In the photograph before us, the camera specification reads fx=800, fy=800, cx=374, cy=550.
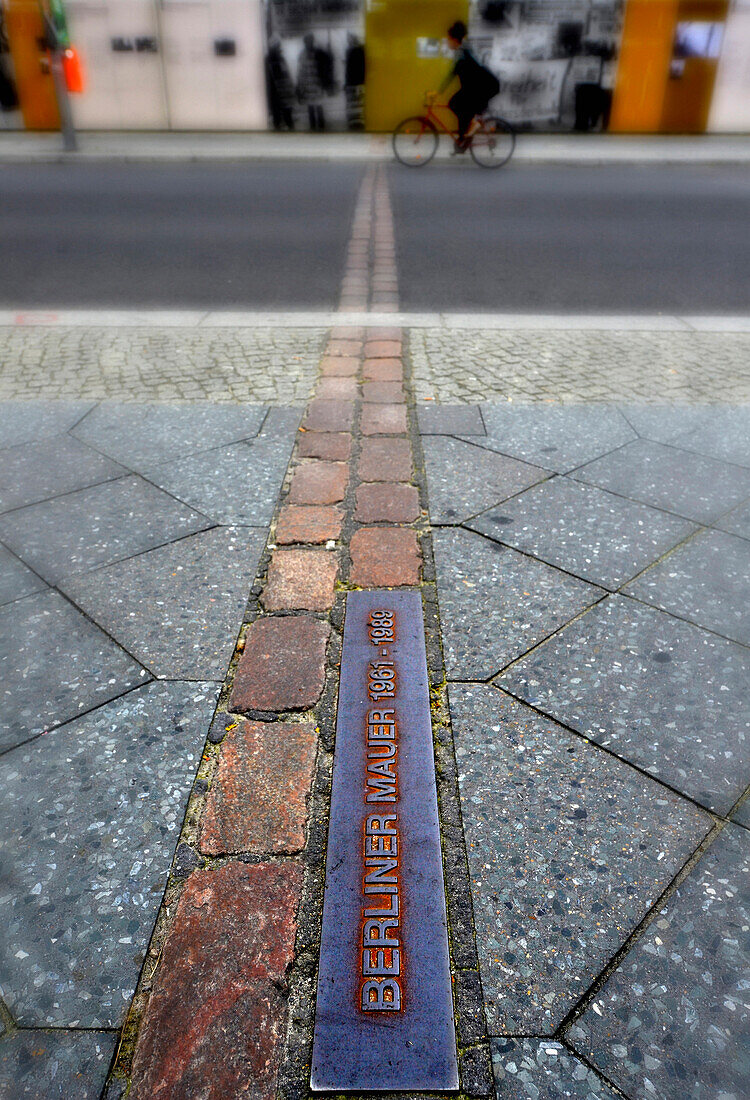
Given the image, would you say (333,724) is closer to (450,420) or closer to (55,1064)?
(55,1064)

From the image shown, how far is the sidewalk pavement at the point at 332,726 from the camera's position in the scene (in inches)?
55.7

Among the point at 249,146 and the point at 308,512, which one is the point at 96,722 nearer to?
the point at 308,512

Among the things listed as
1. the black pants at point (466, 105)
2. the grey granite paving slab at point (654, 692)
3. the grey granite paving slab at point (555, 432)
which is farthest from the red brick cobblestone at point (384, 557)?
the black pants at point (466, 105)

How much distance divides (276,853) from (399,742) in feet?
1.41

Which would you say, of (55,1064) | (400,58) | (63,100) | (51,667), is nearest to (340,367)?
(51,667)

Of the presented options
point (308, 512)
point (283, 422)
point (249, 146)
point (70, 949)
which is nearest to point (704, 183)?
point (249, 146)

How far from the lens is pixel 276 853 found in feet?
5.58

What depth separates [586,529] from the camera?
294 cm

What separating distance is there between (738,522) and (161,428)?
8.35 ft

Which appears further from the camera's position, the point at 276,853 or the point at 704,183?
the point at 704,183

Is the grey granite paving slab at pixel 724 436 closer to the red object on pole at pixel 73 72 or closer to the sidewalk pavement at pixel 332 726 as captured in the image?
the sidewalk pavement at pixel 332 726

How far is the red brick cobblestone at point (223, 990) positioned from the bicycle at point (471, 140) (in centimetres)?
1327

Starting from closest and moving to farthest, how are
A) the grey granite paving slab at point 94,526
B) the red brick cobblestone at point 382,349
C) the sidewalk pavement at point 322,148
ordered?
the grey granite paving slab at point 94,526, the red brick cobblestone at point 382,349, the sidewalk pavement at point 322,148

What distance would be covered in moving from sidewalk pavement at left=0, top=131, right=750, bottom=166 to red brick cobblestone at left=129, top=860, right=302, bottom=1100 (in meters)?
13.9
